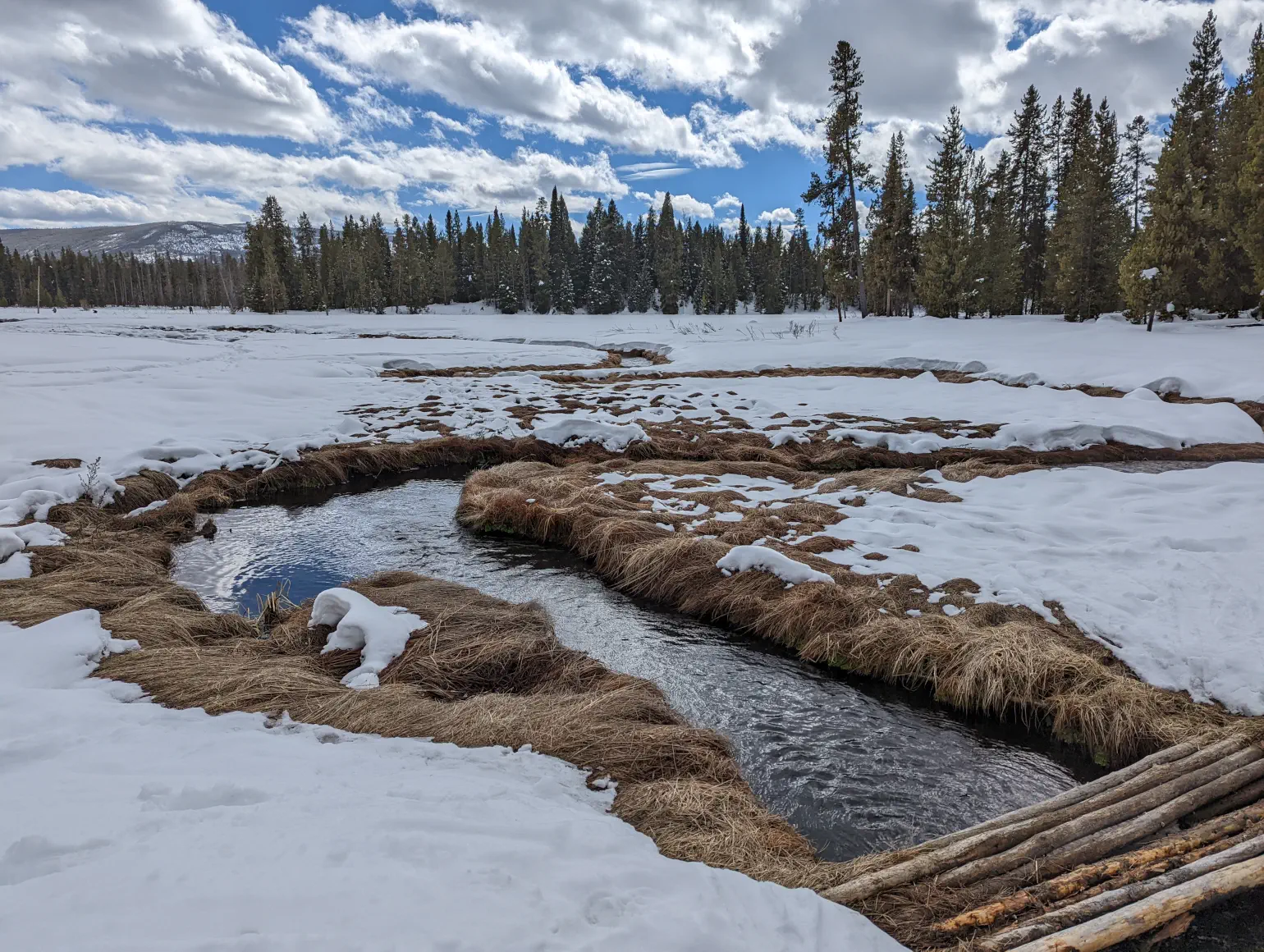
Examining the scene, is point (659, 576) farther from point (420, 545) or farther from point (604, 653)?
point (420, 545)

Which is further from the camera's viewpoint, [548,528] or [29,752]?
[548,528]

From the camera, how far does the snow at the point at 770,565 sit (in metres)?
8.18

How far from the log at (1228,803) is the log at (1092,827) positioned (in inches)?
1.9

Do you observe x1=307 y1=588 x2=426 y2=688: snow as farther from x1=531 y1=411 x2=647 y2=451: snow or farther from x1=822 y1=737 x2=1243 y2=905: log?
x1=531 y1=411 x2=647 y2=451: snow

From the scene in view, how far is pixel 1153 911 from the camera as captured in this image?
326cm

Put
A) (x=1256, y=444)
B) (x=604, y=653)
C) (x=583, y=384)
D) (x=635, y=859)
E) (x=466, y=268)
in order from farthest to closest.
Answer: (x=466, y=268) < (x=583, y=384) < (x=1256, y=444) < (x=604, y=653) < (x=635, y=859)

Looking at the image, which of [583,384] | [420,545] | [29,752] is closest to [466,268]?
[583,384]

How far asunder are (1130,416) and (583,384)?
665 inches

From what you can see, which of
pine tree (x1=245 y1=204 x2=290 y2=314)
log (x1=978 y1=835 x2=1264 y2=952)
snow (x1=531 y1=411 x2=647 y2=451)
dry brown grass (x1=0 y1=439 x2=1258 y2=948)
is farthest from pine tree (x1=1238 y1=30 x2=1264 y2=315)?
pine tree (x1=245 y1=204 x2=290 y2=314)

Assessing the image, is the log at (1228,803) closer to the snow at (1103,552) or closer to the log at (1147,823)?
the log at (1147,823)

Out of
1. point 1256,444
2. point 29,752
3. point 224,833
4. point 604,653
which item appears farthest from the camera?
point 1256,444

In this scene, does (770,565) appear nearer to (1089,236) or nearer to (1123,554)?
(1123,554)

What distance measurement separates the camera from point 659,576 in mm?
9008

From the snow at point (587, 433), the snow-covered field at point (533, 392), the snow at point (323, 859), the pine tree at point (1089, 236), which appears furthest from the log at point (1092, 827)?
the pine tree at point (1089, 236)
